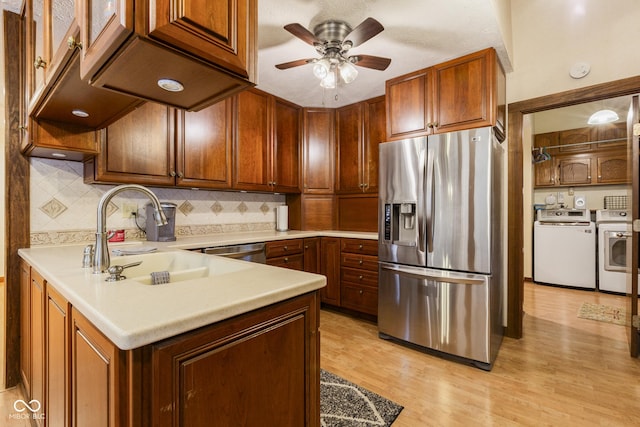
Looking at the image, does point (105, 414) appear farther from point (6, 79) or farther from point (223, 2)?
point (6, 79)

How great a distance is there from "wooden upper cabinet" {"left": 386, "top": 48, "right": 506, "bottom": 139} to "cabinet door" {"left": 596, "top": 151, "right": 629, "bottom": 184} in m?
3.72

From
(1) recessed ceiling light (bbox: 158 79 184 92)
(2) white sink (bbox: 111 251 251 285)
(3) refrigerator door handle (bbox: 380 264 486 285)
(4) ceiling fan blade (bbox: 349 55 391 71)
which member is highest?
(4) ceiling fan blade (bbox: 349 55 391 71)

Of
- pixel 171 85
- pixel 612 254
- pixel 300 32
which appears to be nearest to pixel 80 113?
pixel 171 85

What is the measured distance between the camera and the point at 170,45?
0.77 meters

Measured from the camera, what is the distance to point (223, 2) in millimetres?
867

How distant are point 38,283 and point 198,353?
1.21 meters

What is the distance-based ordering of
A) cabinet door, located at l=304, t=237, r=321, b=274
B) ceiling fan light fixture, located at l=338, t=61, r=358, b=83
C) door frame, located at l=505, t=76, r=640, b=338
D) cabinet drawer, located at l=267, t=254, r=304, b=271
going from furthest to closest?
cabinet door, located at l=304, t=237, r=321, b=274 < cabinet drawer, located at l=267, t=254, r=304, b=271 < door frame, located at l=505, t=76, r=640, b=338 < ceiling fan light fixture, located at l=338, t=61, r=358, b=83

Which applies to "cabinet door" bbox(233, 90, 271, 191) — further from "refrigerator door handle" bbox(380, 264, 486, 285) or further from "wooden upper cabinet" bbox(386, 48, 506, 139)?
"refrigerator door handle" bbox(380, 264, 486, 285)

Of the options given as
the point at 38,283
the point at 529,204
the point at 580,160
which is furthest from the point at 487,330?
the point at 580,160

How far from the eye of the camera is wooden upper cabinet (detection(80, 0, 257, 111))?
2.41ft

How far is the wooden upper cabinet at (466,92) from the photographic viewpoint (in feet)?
7.26

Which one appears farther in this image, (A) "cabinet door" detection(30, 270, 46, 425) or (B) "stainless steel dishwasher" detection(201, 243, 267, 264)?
(B) "stainless steel dishwasher" detection(201, 243, 267, 264)

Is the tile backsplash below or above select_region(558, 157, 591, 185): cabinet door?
below

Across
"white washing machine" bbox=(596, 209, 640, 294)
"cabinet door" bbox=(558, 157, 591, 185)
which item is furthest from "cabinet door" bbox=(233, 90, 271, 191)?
"cabinet door" bbox=(558, 157, 591, 185)
